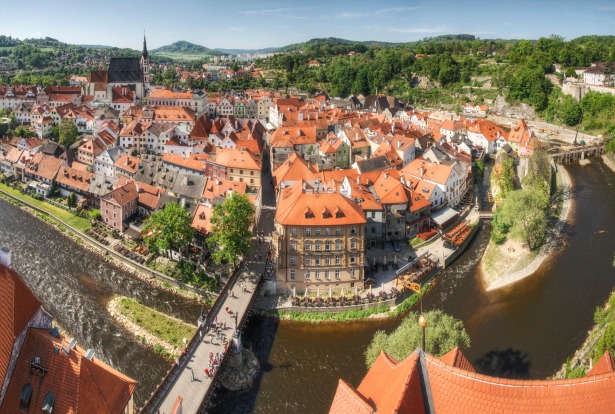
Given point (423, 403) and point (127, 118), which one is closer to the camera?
point (423, 403)

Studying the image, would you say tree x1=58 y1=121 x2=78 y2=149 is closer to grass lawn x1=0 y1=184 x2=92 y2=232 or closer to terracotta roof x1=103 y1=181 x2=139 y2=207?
grass lawn x1=0 y1=184 x2=92 y2=232

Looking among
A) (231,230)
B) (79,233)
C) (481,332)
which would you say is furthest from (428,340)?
(79,233)

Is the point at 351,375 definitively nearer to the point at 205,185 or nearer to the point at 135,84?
the point at 205,185

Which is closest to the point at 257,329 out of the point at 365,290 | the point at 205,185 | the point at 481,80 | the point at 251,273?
the point at 251,273

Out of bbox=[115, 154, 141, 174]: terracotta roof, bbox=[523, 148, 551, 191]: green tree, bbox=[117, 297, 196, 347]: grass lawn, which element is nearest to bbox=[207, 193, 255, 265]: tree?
bbox=[117, 297, 196, 347]: grass lawn

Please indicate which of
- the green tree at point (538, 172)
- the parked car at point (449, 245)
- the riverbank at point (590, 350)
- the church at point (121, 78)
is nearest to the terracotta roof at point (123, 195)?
the parked car at point (449, 245)

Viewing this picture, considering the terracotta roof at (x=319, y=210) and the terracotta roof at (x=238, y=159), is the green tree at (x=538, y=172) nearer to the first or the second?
the terracotta roof at (x=319, y=210)

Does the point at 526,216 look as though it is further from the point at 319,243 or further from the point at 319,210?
the point at 319,243
